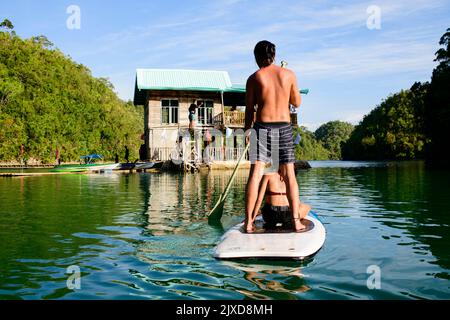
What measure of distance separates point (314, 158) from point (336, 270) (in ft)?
547

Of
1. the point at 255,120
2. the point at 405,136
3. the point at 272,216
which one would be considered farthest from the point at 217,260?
the point at 405,136

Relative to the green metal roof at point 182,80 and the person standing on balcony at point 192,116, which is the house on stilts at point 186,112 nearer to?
the green metal roof at point 182,80

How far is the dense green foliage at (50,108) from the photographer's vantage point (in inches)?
1930

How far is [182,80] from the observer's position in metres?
37.9

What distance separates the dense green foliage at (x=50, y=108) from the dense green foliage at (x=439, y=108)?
40.9m

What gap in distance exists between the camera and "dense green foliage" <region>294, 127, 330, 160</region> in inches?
6175

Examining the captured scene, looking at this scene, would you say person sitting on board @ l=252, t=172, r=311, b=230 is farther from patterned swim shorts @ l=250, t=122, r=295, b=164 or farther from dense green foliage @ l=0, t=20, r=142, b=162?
dense green foliage @ l=0, t=20, r=142, b=162

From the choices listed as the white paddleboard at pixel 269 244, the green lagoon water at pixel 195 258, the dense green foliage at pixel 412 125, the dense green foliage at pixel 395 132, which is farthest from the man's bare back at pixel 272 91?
the dense green foliage at pixel 395 132

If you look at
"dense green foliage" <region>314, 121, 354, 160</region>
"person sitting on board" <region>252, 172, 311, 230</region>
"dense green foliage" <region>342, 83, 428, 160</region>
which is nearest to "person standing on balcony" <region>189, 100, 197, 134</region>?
"person sitting on board" <region>252, 172, 311, 230</region>

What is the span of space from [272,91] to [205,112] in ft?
107

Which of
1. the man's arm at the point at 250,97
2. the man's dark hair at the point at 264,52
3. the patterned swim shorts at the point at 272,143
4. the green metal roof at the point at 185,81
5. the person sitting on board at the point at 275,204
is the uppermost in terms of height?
the green metal roof at the point at 185,81

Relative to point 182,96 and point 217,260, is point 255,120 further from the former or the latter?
point 182,96
